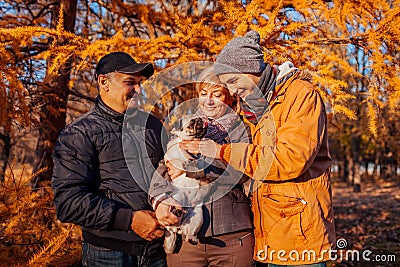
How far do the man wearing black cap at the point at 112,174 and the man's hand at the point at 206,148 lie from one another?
362 mm

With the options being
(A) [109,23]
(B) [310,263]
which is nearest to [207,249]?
(B) [310,263]

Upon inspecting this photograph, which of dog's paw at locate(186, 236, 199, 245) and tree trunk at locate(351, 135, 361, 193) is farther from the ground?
dog's paw at locate(186, 236, 199, 245)

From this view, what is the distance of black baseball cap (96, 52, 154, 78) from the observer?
7.08ft

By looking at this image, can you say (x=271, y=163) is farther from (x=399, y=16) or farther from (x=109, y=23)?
(x=109, y=23)

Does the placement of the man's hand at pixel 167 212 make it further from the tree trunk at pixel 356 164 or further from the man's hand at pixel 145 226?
the tree trunk at pixel 356 164

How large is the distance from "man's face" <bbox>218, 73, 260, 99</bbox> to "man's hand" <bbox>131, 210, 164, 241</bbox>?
0.84 meters

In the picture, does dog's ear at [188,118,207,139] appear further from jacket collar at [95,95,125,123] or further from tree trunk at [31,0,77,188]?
tree trunk at [31,0,77,188]

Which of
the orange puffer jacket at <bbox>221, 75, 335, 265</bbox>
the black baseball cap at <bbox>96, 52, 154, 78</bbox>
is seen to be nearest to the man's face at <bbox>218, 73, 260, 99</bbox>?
the orange puffer jacket at <bbox>221, 75, 335, 265</bbox>

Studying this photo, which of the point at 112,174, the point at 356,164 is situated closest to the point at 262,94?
the point at 112,174

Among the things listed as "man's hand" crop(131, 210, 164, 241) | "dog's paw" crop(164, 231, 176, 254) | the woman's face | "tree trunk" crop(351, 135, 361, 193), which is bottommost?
"tree trunk" crop(351, 135, 361, 193)

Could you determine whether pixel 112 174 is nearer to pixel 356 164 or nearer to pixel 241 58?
pixel 241 58

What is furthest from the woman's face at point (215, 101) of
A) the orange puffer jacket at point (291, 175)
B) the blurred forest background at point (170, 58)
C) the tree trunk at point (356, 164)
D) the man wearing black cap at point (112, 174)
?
the tree trunk at point (356, 164)

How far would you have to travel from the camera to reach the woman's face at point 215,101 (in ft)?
7.15

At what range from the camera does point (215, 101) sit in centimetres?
219
